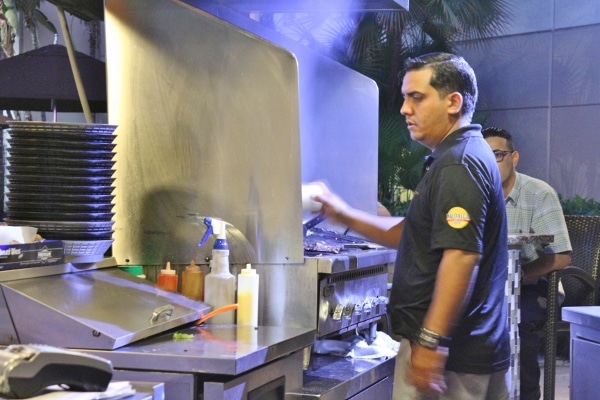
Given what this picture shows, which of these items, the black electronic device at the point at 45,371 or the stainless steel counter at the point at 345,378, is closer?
the black electronic device at the point at 45,371

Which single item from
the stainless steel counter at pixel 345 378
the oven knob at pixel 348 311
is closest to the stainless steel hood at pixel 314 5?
the oven knob at pixel 348 311

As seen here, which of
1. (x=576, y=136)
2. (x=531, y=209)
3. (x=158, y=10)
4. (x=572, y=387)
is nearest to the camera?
(x=158, y=10)

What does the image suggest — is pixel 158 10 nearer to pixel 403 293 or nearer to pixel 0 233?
pixel 0 233

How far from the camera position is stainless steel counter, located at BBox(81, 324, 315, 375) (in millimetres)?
1998

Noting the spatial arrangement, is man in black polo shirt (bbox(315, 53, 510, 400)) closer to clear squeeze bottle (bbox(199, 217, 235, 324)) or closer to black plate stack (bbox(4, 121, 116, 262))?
clear squeeze bottle (bbox(199, 217, 235, 324))

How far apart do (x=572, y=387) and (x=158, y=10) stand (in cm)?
240

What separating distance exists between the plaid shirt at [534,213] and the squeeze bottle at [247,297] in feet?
7.56

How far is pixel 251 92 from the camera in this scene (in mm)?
2629

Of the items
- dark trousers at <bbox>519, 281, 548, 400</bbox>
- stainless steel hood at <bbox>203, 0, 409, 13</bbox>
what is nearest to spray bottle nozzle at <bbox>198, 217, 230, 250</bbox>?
stainless steel hood at <bbox>203, 0, 409, 13</bbox>

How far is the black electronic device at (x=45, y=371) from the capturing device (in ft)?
4.97

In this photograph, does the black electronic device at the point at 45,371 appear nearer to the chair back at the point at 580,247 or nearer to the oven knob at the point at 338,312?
the oven knob at the point at 338,312

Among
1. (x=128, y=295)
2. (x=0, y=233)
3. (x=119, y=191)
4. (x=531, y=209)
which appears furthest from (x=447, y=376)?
(x=531, y=209)

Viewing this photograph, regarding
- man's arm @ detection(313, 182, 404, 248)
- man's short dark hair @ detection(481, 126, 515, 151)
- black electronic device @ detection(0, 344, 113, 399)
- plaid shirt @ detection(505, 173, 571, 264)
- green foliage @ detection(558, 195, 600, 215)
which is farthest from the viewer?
green foliage @ detection(558, 195, 600, 215)

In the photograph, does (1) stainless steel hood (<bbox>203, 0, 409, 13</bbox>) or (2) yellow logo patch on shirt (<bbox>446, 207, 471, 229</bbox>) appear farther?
(1) stainless steel hood (<bbox>203, 0, 409, 13</bbox>)
